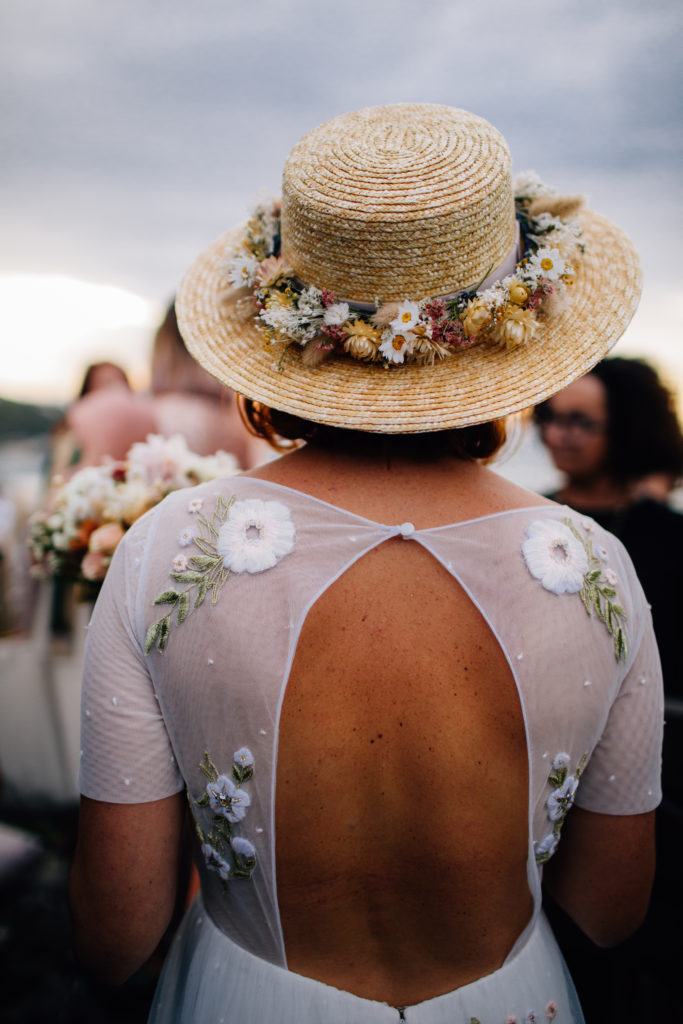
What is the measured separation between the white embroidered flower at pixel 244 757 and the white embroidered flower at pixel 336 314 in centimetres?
70

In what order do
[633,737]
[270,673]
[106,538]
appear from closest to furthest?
[270,673] < [633,737] < [106,538]

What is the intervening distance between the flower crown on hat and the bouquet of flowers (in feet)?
2.70

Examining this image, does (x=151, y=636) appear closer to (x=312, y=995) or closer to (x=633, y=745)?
(x=312, y=995)

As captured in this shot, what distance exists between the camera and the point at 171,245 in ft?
10.0

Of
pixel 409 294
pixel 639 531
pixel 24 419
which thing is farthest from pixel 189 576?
pixel 24 419

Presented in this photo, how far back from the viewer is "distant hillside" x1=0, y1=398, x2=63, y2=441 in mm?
3582

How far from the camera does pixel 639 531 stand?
8.45 feet

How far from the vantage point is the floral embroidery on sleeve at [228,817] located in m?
0.94

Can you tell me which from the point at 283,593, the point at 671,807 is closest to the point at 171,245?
the point at 283,593

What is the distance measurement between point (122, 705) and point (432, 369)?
0.76 m

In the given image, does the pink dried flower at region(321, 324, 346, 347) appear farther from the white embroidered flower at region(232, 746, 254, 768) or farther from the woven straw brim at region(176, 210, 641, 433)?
the white embroidered flower at region(232, 746, 254, 768)

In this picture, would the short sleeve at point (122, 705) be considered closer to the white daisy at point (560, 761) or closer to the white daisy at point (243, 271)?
the white daisy at point (243, 271)

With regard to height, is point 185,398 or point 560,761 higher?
point 560,761

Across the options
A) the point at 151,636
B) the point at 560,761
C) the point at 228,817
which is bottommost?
the point at 228,817
